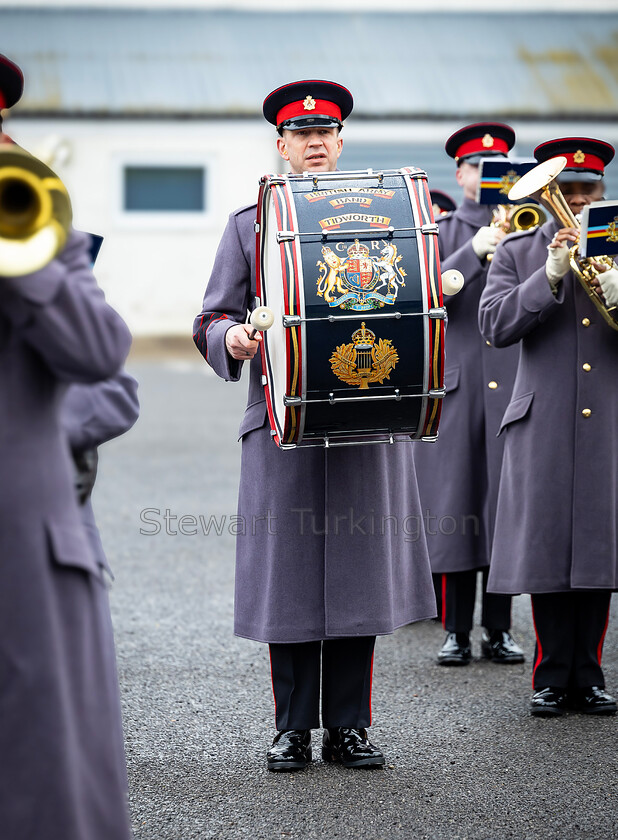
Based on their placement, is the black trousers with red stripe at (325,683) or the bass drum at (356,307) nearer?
the bass drum at (356,307)

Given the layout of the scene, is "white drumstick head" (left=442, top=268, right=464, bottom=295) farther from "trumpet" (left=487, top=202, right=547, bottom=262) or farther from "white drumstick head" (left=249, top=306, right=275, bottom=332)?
"trumpet" (left=487, top=202, right=547, bottom=262)

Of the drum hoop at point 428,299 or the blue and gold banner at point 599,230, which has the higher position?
the blue and gold banner at point 599,230

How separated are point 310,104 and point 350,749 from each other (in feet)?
6.97

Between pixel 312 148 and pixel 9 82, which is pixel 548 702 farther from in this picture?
pixel 9 82

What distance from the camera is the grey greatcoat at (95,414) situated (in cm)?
269

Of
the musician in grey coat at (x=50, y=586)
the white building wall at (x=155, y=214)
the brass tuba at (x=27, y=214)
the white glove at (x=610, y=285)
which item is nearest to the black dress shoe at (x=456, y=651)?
the white glove at (x=610, y=285)

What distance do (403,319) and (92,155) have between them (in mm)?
18102

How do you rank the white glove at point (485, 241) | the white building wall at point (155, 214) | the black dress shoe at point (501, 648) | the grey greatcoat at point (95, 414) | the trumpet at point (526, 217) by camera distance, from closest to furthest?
the grey greatcoat at point (95, 414), the trumpet at point (526, 217), the black dress shoe at point (501, 648), the white glove at point (485, 241), the white building wall at point (155, 214)

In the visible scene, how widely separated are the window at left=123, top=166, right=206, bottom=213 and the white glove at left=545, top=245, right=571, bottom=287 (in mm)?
17201

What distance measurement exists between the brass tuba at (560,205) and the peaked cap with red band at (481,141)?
134 centimetres

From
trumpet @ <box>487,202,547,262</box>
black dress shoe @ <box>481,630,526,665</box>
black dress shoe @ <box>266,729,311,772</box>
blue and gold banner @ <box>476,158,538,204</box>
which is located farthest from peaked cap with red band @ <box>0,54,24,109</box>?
black dress shoe @ <box>481,630,526,665</box>

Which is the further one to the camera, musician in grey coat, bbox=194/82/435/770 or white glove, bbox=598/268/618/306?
white glove, bbox=598/268/618/306

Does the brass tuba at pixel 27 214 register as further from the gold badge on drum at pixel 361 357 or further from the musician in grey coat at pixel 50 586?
the gold badge on drum at pixel 361 357

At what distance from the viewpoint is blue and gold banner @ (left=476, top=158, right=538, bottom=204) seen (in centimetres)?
548
